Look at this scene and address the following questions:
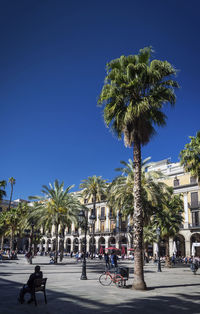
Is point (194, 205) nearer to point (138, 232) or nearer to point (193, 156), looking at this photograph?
point (193, 156)

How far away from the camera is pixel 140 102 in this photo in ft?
44.2

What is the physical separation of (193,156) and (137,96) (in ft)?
33.1

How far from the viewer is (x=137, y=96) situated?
1402 cm

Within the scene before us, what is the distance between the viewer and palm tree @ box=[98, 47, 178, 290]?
13453 mm

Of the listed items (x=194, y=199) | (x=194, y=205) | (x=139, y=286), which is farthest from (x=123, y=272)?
(x=194, y=199)

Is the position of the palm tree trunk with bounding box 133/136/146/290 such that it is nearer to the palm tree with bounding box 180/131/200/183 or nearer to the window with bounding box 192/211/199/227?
the palm tree with bounding box 180/131/200/183

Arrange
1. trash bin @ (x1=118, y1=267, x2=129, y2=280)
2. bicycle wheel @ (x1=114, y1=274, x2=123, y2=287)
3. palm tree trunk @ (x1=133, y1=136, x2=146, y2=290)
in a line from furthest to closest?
trash bin @ (x1=118, y1=267, x2=129, y2=280) < bicycle wheel @ (x1=114, y1=274, x2=123, y2=287) < palm tree trunk @ (x1=133, y1=136, x2=146, y2=290)

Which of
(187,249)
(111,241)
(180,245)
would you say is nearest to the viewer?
(187,249)

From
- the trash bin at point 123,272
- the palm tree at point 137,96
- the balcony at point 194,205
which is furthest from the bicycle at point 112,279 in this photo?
the balcony at point 194,205

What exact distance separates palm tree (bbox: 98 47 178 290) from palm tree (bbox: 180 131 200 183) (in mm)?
8353

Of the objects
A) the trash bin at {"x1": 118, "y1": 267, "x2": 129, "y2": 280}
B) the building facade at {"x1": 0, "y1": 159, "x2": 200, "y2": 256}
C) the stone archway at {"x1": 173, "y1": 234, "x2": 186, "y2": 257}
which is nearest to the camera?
the trash bin at {"x1": 118, "y1": 267, "x2": 129, "y2": 280}

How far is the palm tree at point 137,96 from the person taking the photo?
530 inches

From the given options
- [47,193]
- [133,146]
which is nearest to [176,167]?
[47,193]

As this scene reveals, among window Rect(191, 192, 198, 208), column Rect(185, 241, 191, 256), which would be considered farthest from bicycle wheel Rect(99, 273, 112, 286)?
window Rect(191, 192, 198, 208)
